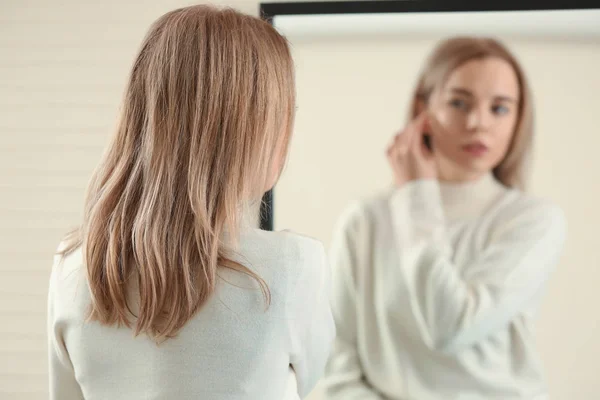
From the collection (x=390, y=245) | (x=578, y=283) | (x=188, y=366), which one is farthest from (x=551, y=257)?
(x=188, y=366)

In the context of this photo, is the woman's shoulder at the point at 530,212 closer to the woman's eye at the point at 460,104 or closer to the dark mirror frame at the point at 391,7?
the woman's eye at the point at 460,104

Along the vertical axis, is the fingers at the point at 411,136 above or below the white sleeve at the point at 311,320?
above

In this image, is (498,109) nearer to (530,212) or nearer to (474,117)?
(474,117)

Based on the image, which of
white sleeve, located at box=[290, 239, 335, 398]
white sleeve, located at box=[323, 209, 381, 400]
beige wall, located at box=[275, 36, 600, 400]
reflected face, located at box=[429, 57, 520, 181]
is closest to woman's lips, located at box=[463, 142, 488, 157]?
reflected face, located at box=[429, 57, 520, 181]

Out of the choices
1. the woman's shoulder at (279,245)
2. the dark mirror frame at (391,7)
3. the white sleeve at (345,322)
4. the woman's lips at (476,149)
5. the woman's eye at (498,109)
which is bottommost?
the white sleeve at (345,322)

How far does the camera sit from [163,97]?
0.86 m

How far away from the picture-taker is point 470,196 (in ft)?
4.58

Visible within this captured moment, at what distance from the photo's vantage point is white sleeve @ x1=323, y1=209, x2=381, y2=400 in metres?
1.45

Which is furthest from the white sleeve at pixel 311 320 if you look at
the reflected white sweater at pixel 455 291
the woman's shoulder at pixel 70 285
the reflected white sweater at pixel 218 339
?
the reflected white sweater at pixel 455 291

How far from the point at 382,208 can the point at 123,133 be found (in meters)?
0.68

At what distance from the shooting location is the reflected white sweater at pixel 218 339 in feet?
2.75

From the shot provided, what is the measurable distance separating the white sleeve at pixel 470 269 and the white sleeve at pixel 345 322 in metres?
0.11

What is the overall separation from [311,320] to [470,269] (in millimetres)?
579

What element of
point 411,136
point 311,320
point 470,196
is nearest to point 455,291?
point 470,196
